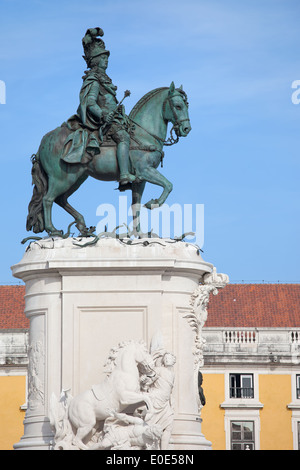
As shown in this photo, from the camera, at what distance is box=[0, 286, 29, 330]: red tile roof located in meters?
53.2

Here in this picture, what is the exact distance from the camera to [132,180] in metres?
19.3

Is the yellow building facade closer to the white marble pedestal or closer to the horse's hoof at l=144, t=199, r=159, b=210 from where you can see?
the horse's hoof at l=144, t=199, r=159, b=210

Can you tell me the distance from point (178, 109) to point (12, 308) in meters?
35.5

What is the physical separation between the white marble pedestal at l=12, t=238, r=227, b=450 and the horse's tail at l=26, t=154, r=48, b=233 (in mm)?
874

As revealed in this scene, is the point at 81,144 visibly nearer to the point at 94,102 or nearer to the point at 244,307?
the point at 94,102

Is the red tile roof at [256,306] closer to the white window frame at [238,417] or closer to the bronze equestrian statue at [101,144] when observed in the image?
the white window frame at [238,417]

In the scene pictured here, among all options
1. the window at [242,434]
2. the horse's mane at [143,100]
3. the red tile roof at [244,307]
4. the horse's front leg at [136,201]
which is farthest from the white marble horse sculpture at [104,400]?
the red tile roof at [244,307]

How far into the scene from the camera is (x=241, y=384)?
51.5 m

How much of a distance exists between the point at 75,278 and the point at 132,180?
1808 mm

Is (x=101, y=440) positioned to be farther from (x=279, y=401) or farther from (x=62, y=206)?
(x=279, y=401)

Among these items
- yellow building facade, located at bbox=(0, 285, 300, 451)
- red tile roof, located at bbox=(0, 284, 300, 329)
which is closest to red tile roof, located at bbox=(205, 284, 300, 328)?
red tile roof, located at bbox=(0, 284, 300, 329)

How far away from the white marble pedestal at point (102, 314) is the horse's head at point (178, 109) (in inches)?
75.4

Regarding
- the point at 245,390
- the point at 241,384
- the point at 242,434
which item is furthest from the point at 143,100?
the point at 242,434
